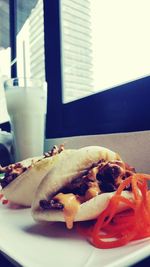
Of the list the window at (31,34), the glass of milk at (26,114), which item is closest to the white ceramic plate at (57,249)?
the glass of milk at (26,114)

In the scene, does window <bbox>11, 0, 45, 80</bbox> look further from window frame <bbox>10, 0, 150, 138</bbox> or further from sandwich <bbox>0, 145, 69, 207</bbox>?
sandwich <bbox>0, 145, 69, 207</bbox>

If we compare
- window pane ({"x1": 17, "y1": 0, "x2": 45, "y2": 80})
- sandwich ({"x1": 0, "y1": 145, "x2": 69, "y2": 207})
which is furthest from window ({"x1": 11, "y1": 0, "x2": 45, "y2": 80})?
sandwich ({"x1": 0, "y1": 145, "x2": 69, "y2": 207})

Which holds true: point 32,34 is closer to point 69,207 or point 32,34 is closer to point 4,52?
point 4,52

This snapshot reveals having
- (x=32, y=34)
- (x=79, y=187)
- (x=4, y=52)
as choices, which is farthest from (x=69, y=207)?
(x=4, y=52)

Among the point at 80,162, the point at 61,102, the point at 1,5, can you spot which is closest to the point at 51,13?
the point at 61,102

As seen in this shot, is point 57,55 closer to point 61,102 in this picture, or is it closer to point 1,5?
point 61,102

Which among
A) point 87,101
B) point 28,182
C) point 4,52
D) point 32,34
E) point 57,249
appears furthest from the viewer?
point 4,52
